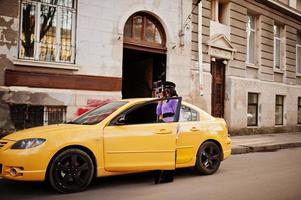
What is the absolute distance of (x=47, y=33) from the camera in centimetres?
1193

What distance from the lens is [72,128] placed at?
6695mm

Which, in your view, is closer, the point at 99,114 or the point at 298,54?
the point at 99,114

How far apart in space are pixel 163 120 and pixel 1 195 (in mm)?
3132

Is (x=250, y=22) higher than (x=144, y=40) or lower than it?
higher

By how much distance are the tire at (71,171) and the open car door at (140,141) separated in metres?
0.38

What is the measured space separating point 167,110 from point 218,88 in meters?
10.5

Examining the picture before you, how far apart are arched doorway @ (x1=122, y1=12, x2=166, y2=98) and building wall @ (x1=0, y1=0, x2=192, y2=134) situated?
1.07 ft

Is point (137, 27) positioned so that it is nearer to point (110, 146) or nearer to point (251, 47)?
point (251, 47)

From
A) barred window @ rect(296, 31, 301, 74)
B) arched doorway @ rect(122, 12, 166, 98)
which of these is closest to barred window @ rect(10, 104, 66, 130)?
arched doorway @ rect(122, 12, 166, 98)

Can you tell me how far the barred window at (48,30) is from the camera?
11.4 m

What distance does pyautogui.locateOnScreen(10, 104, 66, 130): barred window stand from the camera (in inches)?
437

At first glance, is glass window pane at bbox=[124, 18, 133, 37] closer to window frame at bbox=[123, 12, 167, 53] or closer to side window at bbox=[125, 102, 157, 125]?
window frame at bbox=[123, 12, 167, 53]

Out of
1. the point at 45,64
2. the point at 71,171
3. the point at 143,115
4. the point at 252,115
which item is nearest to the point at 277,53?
the point at 252,115

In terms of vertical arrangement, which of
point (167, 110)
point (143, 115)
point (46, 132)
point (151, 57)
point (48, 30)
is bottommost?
point (46, 132)
